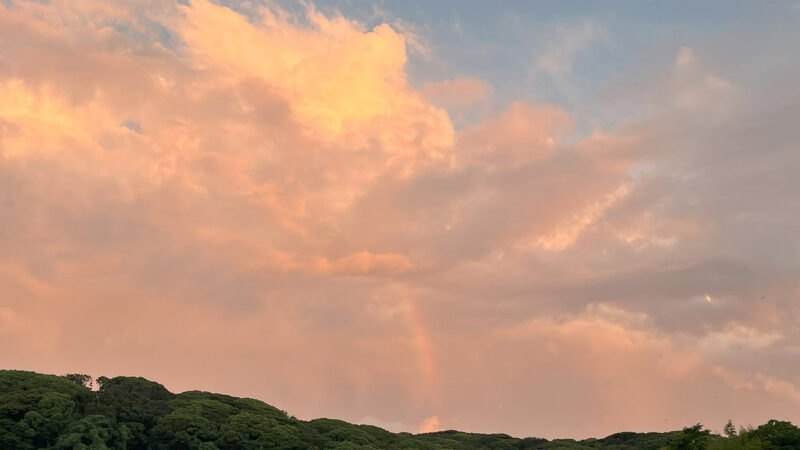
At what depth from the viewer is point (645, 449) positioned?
137m

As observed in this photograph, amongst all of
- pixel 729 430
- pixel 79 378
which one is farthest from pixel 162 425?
pixel 729 430

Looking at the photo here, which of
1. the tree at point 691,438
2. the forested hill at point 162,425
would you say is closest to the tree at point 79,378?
the forested hill at point 162,425

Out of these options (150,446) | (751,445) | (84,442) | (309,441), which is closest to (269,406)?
(309,441)

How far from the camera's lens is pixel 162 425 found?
344 ft

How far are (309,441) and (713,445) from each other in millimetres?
58959

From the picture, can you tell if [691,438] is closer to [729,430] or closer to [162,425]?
[729,430]

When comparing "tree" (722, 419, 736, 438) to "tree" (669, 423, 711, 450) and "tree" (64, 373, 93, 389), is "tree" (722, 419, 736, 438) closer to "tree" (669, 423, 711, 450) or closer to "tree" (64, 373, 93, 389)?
"tree" (669, 423, 711, 450)

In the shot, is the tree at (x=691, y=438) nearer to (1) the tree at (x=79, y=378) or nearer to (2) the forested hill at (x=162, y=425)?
(2) the forested hill at (x=162, y=425)

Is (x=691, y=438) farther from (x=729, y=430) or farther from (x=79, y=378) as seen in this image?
(x=79, y=378)

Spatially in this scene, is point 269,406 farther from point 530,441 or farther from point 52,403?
point 530,441

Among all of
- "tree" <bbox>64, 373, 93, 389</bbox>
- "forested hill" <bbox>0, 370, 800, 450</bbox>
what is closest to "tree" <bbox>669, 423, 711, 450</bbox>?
"forested hill" <bbox>0, 370, 800, 450</bbox>

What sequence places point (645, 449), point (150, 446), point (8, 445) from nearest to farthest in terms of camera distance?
point (8, 445) < point (150, 446) < point (645, 449)

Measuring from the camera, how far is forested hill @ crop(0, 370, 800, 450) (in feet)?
302

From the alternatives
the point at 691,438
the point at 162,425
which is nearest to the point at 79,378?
the point at 162,425
